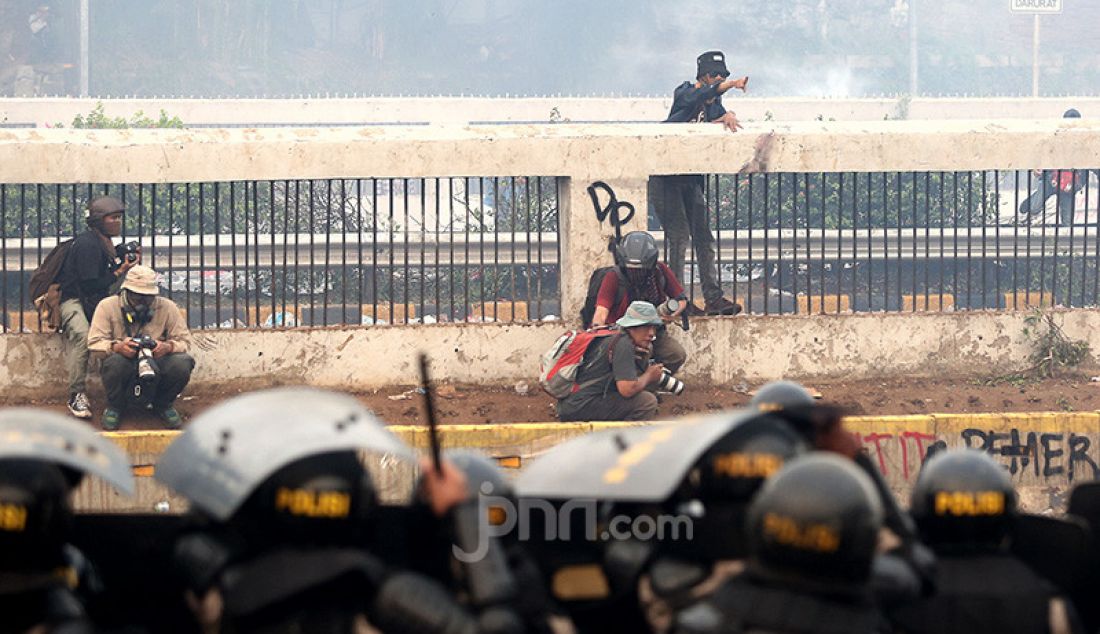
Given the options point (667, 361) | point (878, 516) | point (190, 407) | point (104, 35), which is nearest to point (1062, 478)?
point (667, 361)

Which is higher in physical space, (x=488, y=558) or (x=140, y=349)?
(x=140, y=349)

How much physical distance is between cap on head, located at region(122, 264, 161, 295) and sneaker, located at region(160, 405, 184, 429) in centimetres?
79

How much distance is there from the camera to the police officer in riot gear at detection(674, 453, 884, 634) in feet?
14.0

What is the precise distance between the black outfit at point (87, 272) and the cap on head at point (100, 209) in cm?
9

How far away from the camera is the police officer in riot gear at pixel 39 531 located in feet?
15.9

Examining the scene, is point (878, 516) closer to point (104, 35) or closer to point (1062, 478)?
point (1062, 478)

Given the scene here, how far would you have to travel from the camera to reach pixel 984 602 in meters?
4.96

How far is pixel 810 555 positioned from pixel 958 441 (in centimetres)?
780

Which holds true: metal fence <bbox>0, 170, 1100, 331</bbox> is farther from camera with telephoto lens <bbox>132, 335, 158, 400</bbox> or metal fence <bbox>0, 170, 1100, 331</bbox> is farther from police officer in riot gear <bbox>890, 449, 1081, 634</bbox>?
police officer in riot gear <bbox>890, 449, 1081, 634</bbox>

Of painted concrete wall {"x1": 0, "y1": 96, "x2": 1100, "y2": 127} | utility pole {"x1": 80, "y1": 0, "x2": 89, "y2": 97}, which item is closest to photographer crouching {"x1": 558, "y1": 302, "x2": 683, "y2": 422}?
painted concrete wall {"x1": 0, "y1": 96, "x2": 1100, "y2": 127}

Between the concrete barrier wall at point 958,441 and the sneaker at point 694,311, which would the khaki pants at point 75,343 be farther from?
the sneaker at point 694,311

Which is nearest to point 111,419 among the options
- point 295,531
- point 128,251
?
point 128,251

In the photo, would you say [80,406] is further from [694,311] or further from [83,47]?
[83,47]

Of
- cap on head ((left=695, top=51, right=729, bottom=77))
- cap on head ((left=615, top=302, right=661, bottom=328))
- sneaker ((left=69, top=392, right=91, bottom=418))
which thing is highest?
cap on head ((left=695, top=51, right=729, bottom=77))
